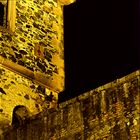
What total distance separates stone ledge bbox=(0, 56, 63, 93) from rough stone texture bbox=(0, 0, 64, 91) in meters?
0.08

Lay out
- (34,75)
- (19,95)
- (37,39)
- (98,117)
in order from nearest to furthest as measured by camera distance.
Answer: (98,117)
(19,95)
(34,75)
(37,39)

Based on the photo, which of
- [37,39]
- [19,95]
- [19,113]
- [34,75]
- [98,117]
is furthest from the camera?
[37,39]

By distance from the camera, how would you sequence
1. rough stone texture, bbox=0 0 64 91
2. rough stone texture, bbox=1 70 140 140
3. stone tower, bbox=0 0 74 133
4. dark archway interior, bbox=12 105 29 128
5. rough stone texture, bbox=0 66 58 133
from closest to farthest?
1. rough stone texture, bbox=1 70 140 140
2. rough stone texture, bbox=0 66 58 133
3. dark archway interior, bbox=12 105 29 128
4. stone tower, bbox=0 0 74 133
5. rough stone texture, bbox=0 0 64 91

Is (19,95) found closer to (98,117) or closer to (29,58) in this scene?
(29,58)

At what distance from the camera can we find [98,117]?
22.5ft

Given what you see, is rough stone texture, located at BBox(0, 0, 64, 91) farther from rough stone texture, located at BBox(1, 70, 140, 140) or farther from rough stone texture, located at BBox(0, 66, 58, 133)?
rough stone texture, located at BBox(1, 70, 140, 140)

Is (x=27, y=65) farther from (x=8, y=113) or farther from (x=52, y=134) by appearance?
(x=52, y=134)

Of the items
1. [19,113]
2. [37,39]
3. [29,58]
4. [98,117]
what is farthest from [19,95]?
[98,117]

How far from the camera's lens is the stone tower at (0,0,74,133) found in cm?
906

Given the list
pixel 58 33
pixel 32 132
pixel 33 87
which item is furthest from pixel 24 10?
pixel 32 132

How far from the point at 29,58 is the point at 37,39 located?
55 centimetres

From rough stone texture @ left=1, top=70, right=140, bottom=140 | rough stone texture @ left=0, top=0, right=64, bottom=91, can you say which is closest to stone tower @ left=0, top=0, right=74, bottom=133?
rough stone texture @ left=0, top=0, right=64, bottom=91

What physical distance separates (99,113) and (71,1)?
16.1ft

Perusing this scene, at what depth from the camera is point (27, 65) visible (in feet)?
31.2
